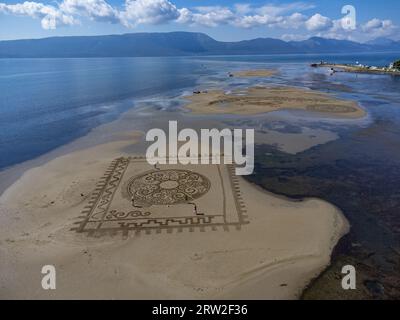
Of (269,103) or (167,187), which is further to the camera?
(269,103)

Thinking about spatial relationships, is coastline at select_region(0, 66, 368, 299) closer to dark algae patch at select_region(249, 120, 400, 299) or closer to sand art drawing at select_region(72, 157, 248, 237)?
dark algae patch at select_region(249, 120, 400, 299)

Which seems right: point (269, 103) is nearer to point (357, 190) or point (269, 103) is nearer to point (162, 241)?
point (357, 190)

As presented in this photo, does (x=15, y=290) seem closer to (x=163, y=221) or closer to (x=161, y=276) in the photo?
(x=161, y=276)

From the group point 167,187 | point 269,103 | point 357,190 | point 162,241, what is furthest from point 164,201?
point 269,103
